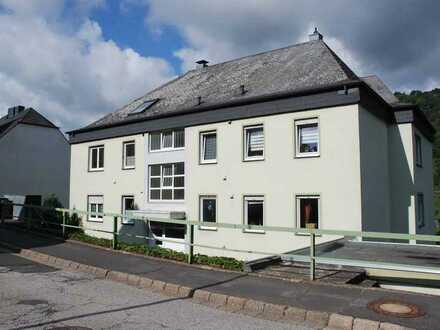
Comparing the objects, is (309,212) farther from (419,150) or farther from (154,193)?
(419,150)

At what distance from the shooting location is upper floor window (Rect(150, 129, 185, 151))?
2091cm

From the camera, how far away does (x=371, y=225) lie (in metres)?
16.1

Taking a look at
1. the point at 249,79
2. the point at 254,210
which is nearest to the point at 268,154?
the point at 254,210

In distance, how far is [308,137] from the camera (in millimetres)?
16469

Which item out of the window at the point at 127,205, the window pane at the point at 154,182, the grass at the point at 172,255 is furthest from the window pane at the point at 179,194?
the grass at the point at 172,255

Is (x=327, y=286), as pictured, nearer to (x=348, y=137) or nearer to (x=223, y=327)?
(x=223, y=327)

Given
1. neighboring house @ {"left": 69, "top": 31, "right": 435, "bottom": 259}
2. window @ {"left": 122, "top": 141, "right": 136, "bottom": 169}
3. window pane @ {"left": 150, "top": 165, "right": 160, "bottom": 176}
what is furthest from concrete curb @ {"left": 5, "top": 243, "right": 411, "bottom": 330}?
window @ {"left": 122, "top": 141, "right": 136, "bottom": 169}

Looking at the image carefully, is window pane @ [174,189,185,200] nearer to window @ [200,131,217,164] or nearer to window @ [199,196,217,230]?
window @ [199,196,217,230]

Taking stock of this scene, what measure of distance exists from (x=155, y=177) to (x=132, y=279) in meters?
12.4

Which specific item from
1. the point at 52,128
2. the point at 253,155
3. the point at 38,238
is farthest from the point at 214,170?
the point at 52,128

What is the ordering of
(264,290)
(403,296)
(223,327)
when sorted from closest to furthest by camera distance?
(223,327) → (403,296) → (264,290)

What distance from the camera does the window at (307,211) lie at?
16031 millimetres

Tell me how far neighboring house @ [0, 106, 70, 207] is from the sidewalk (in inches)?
844

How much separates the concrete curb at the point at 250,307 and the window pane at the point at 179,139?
10.7 m
